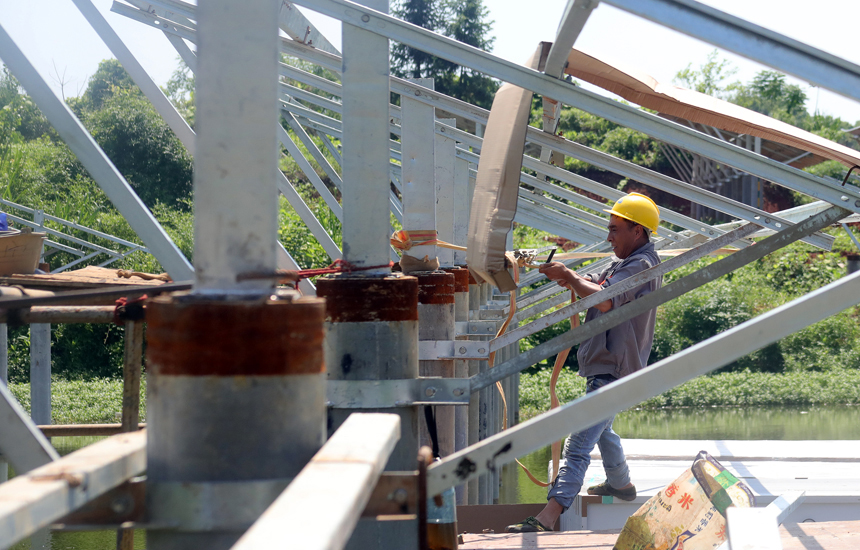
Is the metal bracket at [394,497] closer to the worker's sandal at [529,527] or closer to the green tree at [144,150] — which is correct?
the worker's sandal at [529,527]

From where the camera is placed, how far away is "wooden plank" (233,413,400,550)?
3.58 ft

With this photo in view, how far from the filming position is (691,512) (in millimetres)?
3820

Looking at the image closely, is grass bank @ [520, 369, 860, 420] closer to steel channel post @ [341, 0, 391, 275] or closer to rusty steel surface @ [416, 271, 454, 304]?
rusty steel surface @ [416, 271, 454, 304]

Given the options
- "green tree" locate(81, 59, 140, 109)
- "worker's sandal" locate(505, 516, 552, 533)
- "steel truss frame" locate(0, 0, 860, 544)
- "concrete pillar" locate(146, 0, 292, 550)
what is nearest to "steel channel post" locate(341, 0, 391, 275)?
"steel truss frame" locate(0, 0, 860, 544)

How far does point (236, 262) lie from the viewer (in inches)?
67.2

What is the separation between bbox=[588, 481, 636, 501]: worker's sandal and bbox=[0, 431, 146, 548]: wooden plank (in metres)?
4.01

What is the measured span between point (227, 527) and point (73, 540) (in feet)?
30.3

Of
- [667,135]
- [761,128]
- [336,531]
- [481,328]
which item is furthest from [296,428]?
[481,328]

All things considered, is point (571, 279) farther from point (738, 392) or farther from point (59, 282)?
point (738, 392)

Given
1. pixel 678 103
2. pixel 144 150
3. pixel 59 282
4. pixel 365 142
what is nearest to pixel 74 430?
pixel 59 282

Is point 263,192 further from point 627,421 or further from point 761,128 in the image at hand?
point 627,421

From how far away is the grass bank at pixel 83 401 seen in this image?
18.3m

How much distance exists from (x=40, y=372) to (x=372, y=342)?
244 inches

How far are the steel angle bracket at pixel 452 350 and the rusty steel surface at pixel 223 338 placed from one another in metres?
3.09
